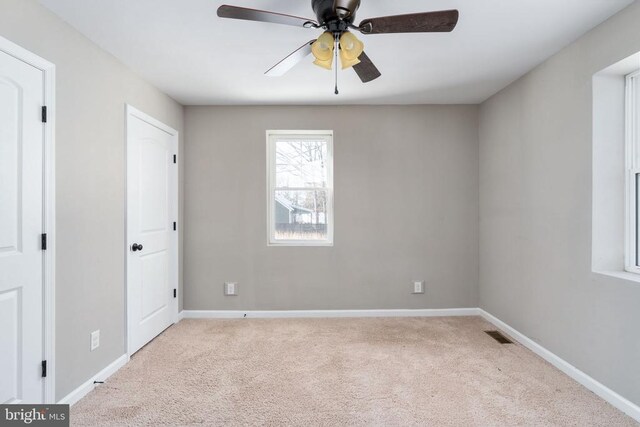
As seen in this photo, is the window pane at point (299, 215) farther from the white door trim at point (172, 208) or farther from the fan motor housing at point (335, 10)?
the fan motor housing at point (335, 10)

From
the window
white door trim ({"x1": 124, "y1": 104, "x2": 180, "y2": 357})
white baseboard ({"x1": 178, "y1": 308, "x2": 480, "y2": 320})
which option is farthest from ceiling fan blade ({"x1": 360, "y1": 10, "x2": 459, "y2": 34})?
white baseboard ({"x1": 178, "y1": 308, "x2": 480, "y2": 320})

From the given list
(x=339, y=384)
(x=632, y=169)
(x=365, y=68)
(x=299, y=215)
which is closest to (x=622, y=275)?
(x=632, y=169)

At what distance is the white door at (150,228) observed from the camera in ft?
9.39

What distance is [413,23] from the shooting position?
1644mm

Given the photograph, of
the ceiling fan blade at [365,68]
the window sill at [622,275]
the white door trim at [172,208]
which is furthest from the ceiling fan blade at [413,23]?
the white door trim at [172,208]

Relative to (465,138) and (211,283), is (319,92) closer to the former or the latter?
(465,138)

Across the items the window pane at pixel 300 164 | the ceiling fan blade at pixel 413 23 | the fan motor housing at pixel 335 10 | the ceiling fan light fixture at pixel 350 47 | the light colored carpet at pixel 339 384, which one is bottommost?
the light colored carpet at pixel 339 384

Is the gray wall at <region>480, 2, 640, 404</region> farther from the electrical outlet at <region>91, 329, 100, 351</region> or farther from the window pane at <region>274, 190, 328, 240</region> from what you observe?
the electrical outlet at <region>91, 329, 100, 351</region>

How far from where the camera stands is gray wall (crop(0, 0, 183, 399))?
2037mm

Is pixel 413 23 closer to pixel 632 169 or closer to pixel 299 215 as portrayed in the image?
pixel 632 169

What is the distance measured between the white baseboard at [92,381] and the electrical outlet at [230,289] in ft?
4.10

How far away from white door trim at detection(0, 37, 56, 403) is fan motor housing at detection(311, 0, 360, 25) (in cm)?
160

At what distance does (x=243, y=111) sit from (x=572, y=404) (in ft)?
12.6

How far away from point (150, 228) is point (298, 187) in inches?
63.5
